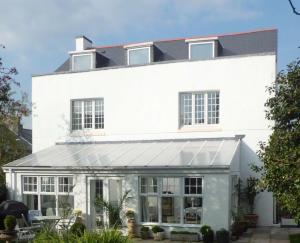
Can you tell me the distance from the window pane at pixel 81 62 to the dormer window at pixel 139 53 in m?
2.42

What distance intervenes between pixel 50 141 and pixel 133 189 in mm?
8058

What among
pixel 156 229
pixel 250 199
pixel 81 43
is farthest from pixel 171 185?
pixel 81 43

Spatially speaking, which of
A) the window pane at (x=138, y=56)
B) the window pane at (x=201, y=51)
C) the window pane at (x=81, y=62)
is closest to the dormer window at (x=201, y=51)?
the window pane at (x=201, y=51)

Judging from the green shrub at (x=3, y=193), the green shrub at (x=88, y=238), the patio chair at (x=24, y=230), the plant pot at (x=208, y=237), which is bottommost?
the plant pot at (x=208, y=237)

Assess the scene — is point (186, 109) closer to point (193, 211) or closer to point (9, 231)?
point (193, 211)

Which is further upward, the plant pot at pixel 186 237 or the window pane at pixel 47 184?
the window pane at pixel 47 184

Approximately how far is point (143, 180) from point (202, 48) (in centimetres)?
807

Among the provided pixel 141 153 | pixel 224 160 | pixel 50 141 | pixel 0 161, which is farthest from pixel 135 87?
pixel 0 161

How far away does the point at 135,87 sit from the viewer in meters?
22.1

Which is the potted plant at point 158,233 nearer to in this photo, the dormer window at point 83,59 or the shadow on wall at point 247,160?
the shadow on wall at point 247,160

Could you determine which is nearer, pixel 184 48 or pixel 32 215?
pixel 32 215

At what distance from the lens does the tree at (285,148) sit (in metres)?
11.1

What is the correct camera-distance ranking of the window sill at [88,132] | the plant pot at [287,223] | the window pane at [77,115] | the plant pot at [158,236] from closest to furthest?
the plant pot at [158,236] → the plant pot at [287,223] → the window sill at [88,132] → the window pane at [77,115]

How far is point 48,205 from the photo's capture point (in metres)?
19.6
